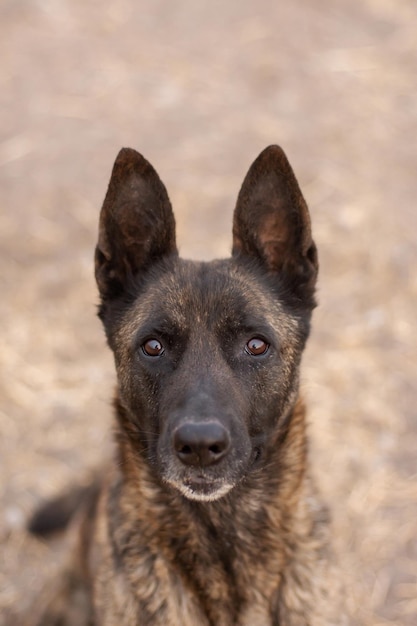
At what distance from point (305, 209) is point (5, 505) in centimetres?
367

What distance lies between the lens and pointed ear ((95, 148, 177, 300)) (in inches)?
182

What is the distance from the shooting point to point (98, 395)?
766 centimetres

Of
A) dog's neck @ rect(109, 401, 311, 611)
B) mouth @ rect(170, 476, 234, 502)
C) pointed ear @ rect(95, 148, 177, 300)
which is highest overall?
pointed ear @ rect(95, 148, 177, 300)

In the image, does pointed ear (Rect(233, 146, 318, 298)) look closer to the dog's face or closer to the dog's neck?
the dog's face

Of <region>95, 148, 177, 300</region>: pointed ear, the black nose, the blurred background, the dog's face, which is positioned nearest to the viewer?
the black nose

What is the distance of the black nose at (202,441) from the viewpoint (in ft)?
13.2

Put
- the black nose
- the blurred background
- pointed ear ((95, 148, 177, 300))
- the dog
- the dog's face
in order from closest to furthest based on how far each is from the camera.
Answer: the black nose
the dog's face
the dog
pointed ear ((95, 148, 177, 300))
the blurred background

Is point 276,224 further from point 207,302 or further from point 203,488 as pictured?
point 203,488

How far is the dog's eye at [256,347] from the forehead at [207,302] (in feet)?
0.20

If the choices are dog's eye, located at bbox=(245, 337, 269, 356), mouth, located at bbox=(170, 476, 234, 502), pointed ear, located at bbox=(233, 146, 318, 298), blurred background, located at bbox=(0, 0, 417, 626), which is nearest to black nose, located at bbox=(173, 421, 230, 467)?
mouth, located at bbox=(170, 476, 234, 502)

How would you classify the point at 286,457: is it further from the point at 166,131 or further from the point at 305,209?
the point at 166,131

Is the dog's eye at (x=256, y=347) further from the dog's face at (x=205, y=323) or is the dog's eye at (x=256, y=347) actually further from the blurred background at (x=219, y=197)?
the blurred background at (x=219, y=197)

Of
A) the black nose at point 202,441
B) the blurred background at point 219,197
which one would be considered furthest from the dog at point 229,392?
the blurred background at point 219,197

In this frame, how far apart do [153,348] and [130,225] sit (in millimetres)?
763
